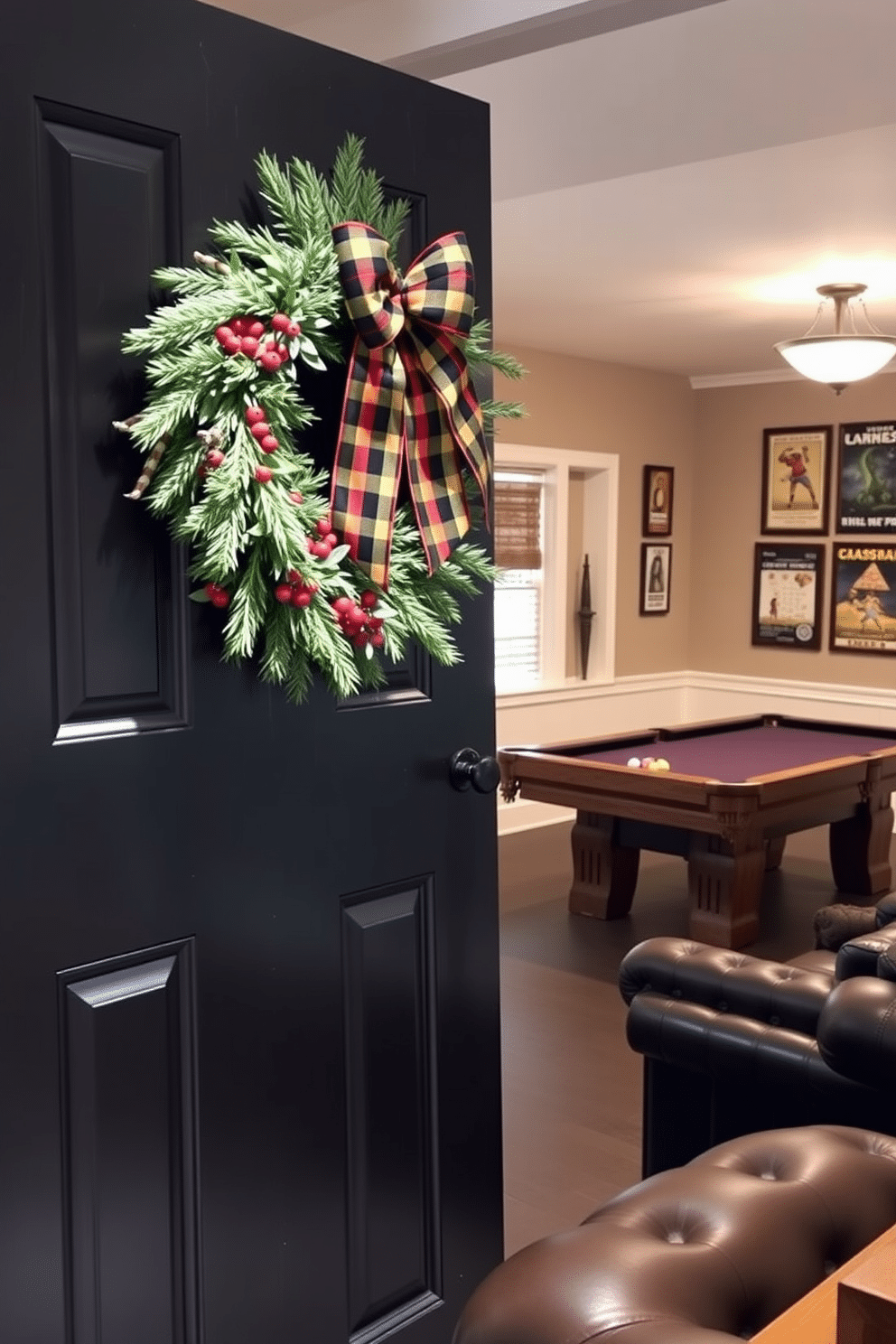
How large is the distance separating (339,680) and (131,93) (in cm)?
77

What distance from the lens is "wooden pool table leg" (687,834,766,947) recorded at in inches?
203

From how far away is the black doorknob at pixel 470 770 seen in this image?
2.11 m

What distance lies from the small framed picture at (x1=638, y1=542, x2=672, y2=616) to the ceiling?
2562 mm

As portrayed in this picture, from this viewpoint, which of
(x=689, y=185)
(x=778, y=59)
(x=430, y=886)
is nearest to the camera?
(x=430, y=886)

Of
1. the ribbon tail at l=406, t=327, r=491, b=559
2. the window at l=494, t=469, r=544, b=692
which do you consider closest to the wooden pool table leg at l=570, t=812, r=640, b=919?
the window at l=494, t=469, r=544, b=692

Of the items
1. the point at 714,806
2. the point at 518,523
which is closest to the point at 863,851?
the point at 714,806

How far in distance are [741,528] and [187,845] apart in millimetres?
7248

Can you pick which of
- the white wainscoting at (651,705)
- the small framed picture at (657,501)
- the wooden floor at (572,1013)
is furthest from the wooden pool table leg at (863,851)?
the small framed picture at (657,501)

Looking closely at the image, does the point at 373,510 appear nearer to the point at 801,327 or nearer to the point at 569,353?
the point at 801,327

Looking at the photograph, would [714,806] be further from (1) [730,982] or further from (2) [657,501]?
(2) [657,501]

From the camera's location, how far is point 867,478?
7.90 meters

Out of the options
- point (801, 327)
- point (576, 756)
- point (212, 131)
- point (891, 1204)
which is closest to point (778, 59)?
point (212, 131)

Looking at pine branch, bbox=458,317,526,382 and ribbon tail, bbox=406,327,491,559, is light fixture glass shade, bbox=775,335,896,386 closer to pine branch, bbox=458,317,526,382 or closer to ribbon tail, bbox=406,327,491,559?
pine branch, bbox=458,317,526,382

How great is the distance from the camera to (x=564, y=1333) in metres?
1.30
